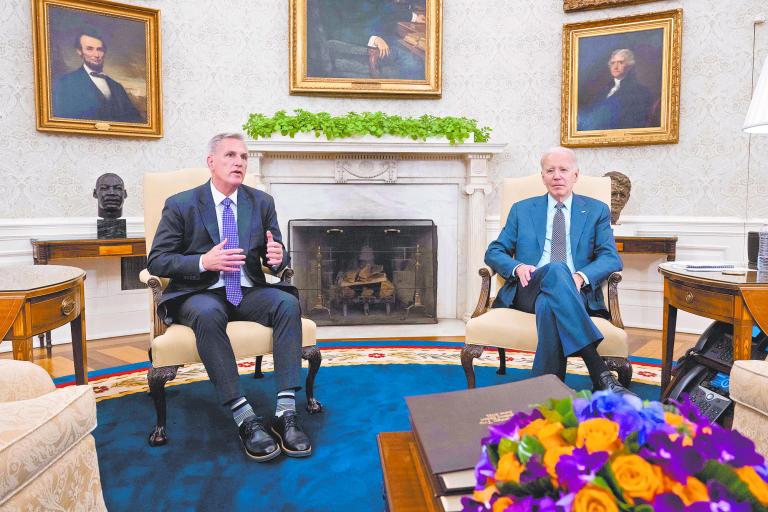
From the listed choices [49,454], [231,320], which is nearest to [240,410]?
[231,320]

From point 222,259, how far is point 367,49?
363cm

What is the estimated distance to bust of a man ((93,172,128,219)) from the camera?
14.8 ft

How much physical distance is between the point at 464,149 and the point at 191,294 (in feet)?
10.6

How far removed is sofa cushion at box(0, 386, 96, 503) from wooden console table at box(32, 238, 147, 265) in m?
3.23

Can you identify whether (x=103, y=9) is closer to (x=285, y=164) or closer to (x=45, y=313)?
(x=285, y=164)

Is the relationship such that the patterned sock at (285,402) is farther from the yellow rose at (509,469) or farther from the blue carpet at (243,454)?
the yellow rose at (509,469)

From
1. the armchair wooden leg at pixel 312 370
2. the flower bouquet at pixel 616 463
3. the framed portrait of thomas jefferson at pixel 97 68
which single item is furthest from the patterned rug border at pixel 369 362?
the flower bouquet at pixel 616 463

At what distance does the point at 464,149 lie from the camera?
210 inches

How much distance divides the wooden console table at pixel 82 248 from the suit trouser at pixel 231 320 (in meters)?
2.02

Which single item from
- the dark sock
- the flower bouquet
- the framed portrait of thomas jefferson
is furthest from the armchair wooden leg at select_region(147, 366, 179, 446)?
the framed portrait of thomas jefferson

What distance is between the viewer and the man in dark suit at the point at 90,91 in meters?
4.80

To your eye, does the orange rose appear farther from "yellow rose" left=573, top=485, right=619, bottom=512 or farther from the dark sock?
the dark sock

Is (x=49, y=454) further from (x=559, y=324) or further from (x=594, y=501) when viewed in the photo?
(x=559, y=324)

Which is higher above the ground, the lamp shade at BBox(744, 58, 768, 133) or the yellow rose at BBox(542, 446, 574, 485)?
the lamp shade at BBox(744, 58, 768, 133)
